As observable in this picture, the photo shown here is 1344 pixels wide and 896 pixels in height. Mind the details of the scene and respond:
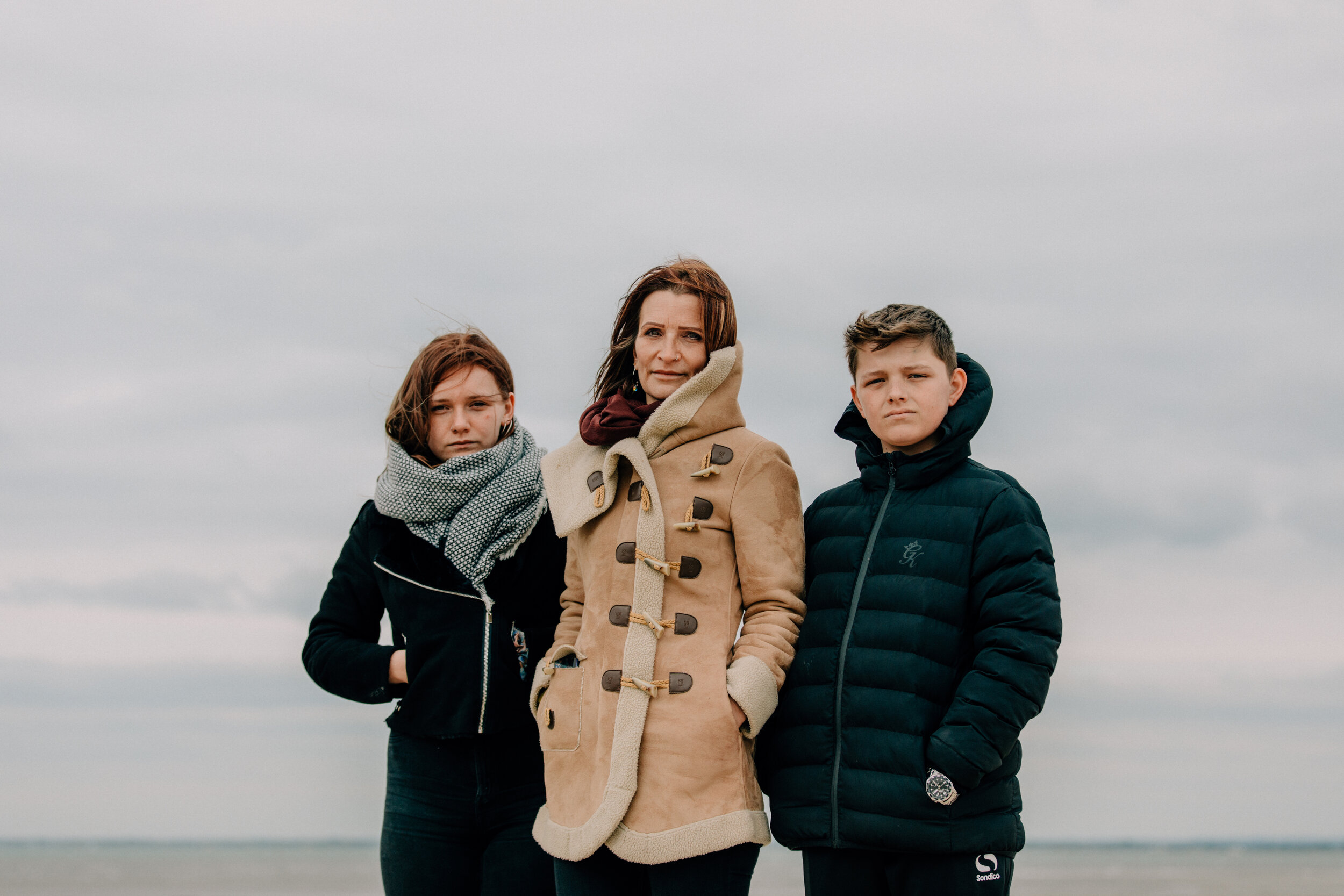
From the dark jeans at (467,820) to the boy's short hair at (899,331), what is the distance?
1426 mm

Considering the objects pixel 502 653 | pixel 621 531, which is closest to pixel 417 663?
pixel 502 653

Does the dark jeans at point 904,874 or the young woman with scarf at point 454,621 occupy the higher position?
the young woman with scarf at point 454,621

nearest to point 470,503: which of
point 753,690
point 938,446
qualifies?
point 753,690

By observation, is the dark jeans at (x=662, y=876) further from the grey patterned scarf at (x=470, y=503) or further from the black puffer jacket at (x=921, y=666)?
the grey patterned scarf at (x=470, y=503)

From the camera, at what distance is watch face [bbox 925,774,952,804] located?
275 centimetres

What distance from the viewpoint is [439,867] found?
3.32 metres

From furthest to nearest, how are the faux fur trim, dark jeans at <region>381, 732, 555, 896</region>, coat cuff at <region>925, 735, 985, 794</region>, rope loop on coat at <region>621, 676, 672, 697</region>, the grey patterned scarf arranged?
the grey patterned scarf, dark jeans at <region>381, 732, 555, 896</region>, rope loop on coat at <region>621, 676, 672, 697</region>, the faux fur trim, coat cuff at <region>925, 735, 985, 794</region>

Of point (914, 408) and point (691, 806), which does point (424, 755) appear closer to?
point (691, 806)

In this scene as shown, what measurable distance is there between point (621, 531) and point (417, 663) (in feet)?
2.54

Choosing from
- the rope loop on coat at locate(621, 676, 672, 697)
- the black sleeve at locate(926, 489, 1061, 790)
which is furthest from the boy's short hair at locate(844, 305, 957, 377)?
the rope loop on coat at locate(621, 676, 672, 697)

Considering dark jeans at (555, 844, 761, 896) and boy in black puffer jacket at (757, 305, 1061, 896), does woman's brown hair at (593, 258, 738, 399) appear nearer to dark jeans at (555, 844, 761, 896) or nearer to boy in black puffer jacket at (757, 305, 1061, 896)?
boy in black puffer jacket at (757, 305, 1061, 896)

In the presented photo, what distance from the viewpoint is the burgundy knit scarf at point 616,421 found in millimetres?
3232

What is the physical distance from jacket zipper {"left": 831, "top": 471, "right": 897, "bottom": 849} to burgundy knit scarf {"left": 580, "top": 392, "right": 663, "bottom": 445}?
649mm

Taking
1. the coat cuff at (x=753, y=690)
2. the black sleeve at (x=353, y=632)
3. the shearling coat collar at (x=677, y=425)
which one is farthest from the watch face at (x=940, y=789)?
the black sleeve at (x=353, y=632)
